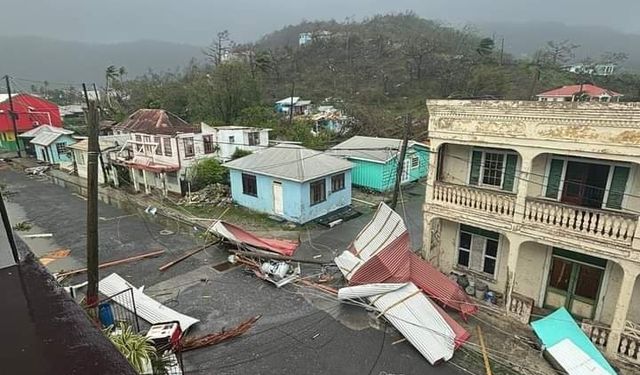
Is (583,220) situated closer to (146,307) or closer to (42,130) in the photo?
(146,307)

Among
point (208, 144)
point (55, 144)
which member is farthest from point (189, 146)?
point (55, 144)

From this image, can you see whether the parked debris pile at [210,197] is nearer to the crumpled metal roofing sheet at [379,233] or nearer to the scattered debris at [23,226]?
the scattered debris at [23,226]

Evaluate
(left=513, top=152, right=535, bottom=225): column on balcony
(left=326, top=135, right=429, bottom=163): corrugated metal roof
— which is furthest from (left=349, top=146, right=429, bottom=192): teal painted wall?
(left=513, top=152, right=535, bottom=225): column on balcony

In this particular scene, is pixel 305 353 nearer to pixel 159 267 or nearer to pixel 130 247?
pixel 159 267

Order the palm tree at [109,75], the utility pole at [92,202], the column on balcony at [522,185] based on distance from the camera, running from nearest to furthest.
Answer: the utility pole at [92,202] < the column on balcony at [522,185] < the palm tree at [109,75]

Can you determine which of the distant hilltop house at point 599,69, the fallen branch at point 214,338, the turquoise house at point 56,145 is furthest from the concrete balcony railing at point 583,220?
the distant hilltop house at point 599,69

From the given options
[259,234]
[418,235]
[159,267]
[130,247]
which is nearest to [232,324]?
[159,267]
